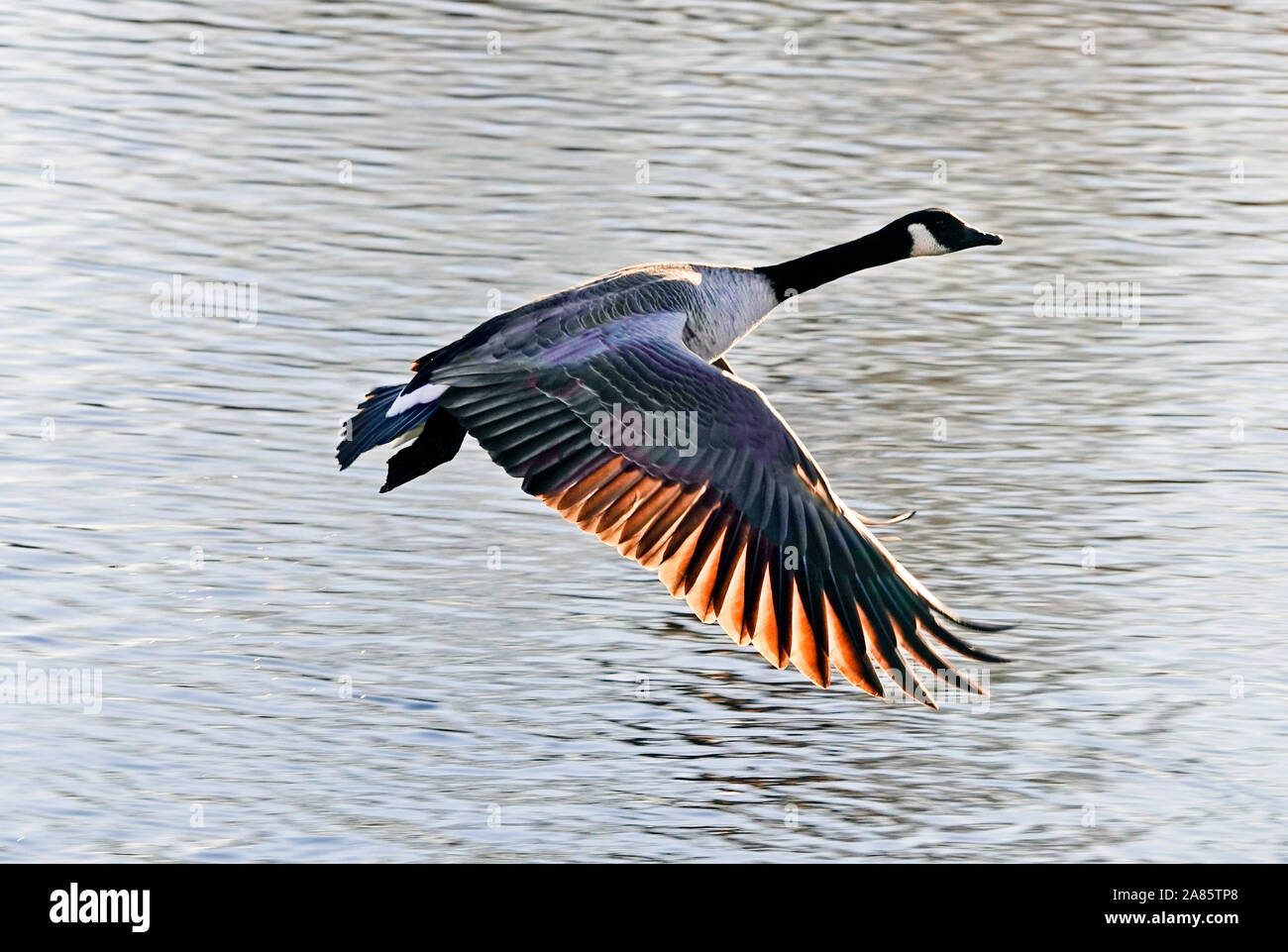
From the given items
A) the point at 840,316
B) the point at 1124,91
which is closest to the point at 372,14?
the point at 1124,91

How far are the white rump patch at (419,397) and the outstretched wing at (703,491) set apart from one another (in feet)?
0.14

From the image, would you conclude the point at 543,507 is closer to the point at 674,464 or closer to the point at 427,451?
the point at 427,451

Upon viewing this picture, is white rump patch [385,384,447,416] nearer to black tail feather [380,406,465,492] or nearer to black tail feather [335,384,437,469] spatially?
black tail feather [335,384,437,469]

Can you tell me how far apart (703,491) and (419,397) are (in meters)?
1.22

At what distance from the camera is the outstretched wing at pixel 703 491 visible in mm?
6988

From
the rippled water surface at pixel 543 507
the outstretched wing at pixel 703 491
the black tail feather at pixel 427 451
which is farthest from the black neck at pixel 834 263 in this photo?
the black tail feather at pixel 427 451

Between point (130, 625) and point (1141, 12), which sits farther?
point (1141, 12)

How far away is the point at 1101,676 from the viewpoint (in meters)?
8.88

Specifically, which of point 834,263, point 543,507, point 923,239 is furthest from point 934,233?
point 543,507

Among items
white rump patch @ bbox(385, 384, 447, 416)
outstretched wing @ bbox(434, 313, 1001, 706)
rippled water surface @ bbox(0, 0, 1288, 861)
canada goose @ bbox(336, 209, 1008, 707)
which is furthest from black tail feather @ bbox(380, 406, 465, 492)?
rippled water surface @ bbox(0, 0, 1288, 861)

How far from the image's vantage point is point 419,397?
7922 mm

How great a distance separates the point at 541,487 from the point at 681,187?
8360mm

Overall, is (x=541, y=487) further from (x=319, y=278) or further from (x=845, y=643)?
(x=319, y=278)

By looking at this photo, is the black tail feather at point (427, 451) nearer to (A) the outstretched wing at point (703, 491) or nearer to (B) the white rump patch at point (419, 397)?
(B) the white rump patch at point (419, 397)
